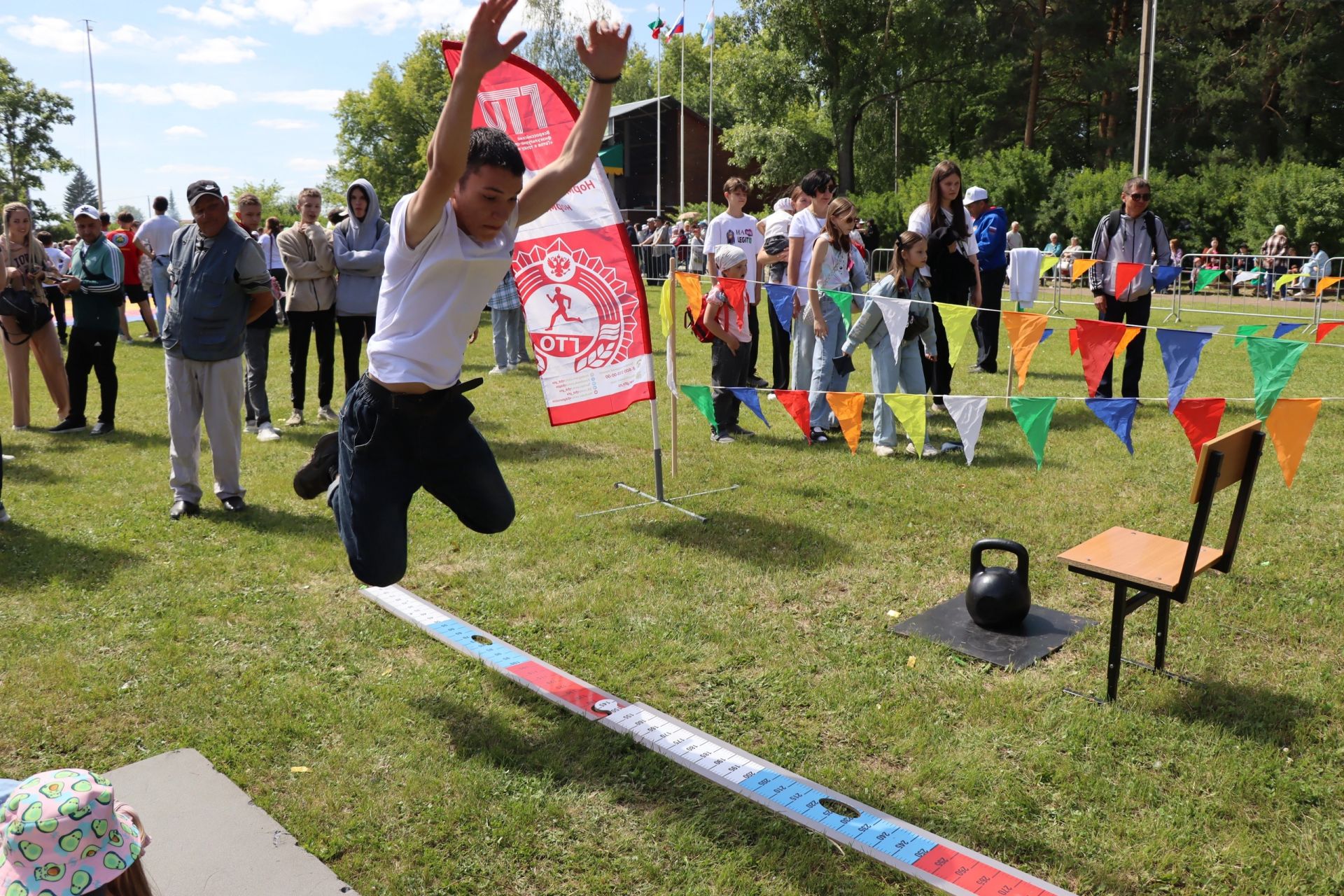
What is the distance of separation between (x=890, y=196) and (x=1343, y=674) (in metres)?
39.5

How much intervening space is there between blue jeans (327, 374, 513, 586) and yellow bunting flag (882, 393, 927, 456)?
3099 mm

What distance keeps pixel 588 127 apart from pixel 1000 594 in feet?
9.18

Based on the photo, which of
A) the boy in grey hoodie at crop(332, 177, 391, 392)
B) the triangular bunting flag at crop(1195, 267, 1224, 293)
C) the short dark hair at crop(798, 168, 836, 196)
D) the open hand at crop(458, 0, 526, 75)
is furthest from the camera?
the triangular bunting flag at crop(1195, 267, 1224, 293)

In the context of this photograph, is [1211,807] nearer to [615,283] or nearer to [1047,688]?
[1047,688]

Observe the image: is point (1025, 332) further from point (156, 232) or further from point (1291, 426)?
point (156, 232)

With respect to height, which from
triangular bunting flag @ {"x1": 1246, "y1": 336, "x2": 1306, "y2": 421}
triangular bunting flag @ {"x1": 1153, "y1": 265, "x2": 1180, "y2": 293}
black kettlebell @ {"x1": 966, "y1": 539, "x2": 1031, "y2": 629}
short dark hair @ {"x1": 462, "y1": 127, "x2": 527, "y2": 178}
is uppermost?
short dark hair @ {"x1": 462, "y1": 127, "x2": 527, "y2": 178}

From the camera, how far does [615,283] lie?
6270mm

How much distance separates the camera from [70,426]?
9.77 m

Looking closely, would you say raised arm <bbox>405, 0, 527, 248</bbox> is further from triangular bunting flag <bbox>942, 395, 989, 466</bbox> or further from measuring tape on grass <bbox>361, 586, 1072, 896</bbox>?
triangular bunting flag <bbox>942, 395, 989, 466</bbox>

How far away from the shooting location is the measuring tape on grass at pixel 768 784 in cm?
306

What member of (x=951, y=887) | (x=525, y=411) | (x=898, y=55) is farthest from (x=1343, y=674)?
(x=898, y=55)

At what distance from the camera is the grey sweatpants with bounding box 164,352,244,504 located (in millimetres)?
6605

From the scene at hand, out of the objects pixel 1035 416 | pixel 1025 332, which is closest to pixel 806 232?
pixel 1025 332

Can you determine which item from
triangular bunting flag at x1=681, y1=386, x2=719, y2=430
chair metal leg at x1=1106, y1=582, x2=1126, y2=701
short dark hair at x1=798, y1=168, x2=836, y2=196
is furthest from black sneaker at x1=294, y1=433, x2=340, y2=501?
short dark hair at x1=798, y1=168, x2=836, y2=196
